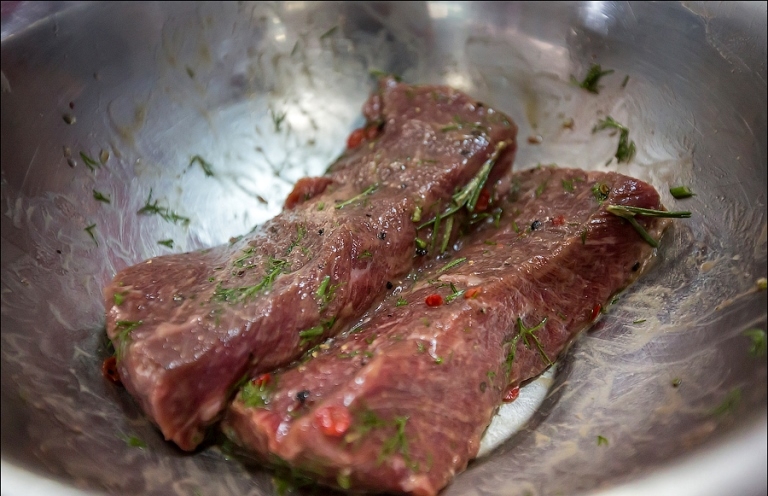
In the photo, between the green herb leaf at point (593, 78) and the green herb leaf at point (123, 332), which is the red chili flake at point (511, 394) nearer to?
the green herb leaf at point (123, 332)

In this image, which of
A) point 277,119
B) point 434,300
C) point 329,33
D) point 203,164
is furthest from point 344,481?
point 329,33

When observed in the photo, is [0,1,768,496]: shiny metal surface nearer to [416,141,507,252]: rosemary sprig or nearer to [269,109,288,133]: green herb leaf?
[269,109,288,133]: green herb leaf

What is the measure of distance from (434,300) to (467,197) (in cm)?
70

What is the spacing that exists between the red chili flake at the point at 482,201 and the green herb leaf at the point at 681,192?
854mm

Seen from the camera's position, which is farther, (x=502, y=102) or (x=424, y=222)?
(x=502, y=102)

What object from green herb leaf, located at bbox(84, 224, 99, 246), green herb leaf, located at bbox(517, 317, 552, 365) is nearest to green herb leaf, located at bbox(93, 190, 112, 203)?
green herb leaf, located at bbox(84, 224, 99, 246)

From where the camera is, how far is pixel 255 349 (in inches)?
81.1

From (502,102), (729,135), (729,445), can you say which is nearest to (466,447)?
(729,445)

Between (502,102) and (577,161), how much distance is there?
0.57m

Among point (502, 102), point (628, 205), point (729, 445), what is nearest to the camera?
point (729, 445)

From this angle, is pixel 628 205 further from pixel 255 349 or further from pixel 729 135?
pixel 255 349

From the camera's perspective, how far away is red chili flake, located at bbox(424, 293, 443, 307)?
86.1 inches

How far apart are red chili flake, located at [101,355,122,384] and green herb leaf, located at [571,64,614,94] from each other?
2.66 metres

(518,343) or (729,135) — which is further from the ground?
(729,135)
